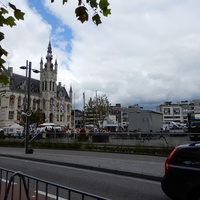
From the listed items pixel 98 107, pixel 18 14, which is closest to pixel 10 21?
pixel 18 14

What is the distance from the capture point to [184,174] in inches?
249

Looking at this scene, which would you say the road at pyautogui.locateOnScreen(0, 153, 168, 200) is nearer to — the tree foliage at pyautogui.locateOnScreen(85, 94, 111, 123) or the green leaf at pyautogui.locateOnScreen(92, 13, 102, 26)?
the green leaf at pyautogui.locateOnScreen(92, 13, 102, 26)

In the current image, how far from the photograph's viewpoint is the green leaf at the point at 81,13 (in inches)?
120

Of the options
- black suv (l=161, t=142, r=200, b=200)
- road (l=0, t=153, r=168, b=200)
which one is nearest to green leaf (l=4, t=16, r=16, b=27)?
black suv (l=161, t=142, r=200, b=200)

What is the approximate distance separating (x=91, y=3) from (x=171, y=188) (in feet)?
16.4

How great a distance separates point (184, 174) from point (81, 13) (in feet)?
15.6

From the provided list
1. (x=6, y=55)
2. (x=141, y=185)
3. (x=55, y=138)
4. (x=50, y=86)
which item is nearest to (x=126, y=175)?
(x=141, y=185)

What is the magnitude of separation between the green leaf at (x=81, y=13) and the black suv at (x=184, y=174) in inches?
181

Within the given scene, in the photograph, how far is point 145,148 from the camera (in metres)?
20.7

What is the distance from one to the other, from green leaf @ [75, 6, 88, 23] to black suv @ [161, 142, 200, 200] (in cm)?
461

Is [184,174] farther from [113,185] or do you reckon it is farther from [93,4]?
[93,4]

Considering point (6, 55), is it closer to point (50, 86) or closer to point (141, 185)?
point (141, 185)

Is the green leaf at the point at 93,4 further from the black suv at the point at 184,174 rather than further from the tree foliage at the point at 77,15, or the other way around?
the black suv at the point at 184,174

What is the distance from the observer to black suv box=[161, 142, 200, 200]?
19.9ft
